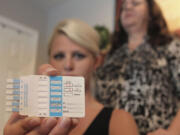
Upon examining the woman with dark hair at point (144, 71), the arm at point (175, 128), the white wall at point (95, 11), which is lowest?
the arm at point (175, 128)

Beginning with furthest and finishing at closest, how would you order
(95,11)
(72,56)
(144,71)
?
(95,11) < (144,71) < (72,56)

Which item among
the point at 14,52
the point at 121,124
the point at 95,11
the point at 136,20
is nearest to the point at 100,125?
the point at 121,124

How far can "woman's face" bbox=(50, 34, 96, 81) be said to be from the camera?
458 millimetres

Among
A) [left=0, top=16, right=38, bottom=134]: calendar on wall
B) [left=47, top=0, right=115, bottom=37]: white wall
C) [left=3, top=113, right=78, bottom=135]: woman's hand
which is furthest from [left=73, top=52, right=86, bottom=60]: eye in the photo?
[left=47, top=0, right=115, bottom=37]: white wall

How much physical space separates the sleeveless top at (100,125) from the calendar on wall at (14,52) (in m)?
0.21

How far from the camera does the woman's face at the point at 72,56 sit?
46 cm

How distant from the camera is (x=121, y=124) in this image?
0.47 metres

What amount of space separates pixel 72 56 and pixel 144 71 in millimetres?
248

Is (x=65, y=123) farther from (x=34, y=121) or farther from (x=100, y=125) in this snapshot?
(x=100, y=125)

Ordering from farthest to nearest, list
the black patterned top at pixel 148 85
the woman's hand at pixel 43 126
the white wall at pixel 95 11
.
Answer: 1. the white wall at pixel 95 11
2. the black patterned top at pixel 148 85
3. the woman's hand at pixel 43 126

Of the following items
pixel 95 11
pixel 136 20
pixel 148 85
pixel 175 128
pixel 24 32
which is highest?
pixel 95 11

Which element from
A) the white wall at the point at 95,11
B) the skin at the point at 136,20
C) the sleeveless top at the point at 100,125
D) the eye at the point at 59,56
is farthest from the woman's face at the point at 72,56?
the white wall at the point at 95,11

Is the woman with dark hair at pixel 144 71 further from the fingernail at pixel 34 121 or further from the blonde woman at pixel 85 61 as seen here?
the fingernail at pixel 34 121

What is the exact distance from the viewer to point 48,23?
527 millimetres
